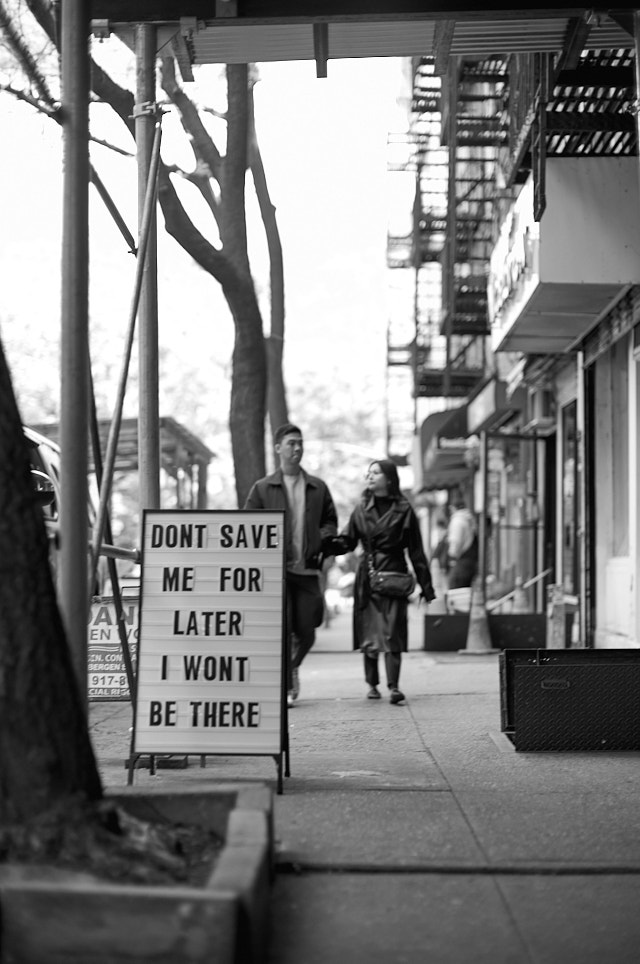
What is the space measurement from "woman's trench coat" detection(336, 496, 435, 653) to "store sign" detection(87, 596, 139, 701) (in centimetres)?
243

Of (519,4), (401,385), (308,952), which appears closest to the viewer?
(308,952)

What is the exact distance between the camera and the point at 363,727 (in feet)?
29.0

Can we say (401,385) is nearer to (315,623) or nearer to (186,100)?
(186,100)

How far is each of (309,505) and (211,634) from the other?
11.7ft

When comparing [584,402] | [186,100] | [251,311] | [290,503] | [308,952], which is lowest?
[308,952]

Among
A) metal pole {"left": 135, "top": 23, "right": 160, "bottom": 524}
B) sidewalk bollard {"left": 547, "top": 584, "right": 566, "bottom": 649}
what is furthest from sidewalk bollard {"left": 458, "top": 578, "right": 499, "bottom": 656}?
metal pole {"left": 135, "top": 23, "right": 160, "bottom": 524}

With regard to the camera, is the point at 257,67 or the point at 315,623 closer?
the point at 315,623

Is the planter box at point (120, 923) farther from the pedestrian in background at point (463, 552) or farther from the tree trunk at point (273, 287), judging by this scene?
the pedestrian in background at point (463, 552)

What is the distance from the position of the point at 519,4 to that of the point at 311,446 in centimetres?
5490

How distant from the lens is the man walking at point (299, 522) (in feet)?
32.1

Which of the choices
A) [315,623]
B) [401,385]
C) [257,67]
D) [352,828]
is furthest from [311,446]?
[352,828]

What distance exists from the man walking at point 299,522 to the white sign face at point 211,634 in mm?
3133

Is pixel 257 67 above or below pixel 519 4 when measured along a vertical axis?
above

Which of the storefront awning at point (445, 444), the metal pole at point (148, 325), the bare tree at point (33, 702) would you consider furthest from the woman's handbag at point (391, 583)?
the storefront awning at point (445, 444)
